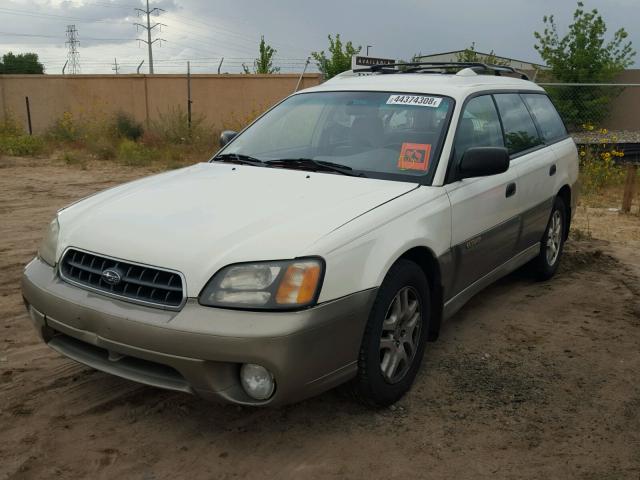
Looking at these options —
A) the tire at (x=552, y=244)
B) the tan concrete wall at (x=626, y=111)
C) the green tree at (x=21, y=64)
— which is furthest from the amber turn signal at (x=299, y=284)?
the green tree at (x=21, y=64)

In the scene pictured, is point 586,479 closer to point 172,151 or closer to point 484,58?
point 172,151

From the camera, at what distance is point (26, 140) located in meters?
15.5

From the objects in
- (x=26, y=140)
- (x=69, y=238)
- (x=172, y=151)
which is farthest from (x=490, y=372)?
(x=26, y=140)

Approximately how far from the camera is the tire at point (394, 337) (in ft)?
9.91

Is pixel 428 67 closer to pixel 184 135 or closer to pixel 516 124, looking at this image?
pixel 516 124

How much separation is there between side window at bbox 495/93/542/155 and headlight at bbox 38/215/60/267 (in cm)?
296

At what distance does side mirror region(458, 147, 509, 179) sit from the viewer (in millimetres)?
3652

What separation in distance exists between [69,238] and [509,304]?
328 centimetres

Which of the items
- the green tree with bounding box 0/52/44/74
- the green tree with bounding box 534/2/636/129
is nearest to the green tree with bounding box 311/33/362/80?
the green tree with bounding box 534/2/636/129

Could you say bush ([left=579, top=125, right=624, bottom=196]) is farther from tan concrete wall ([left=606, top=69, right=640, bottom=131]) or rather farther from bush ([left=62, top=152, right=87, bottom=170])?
tan concrete wall ([left=606, top=69, right=640, bottom=131])

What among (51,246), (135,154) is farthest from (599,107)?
(51,246)

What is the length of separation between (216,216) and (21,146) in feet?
45.2

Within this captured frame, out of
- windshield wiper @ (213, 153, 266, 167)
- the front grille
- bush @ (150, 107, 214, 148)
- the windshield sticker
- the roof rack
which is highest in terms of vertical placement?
the roof rack

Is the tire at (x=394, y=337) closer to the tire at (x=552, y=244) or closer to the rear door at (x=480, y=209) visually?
the rear door at (x=480, y=209)
